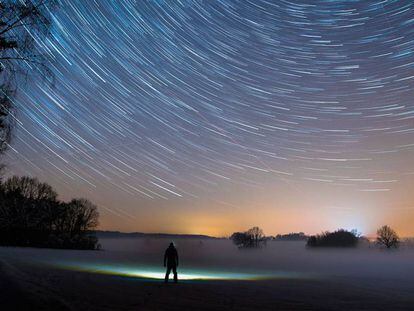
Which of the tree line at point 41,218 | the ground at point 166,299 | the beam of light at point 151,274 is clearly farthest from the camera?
the tree line at point 41,218

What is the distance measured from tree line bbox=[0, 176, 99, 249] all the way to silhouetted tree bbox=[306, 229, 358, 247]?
3661 inches

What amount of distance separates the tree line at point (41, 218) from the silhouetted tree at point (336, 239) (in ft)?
305

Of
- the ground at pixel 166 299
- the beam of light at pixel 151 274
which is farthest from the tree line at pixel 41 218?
the ground at pixel 166 299

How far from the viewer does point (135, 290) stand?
1614 cm

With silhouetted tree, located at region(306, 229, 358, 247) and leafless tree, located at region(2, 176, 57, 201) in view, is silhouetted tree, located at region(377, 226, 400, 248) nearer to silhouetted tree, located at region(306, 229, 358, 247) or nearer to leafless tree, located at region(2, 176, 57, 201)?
silhouetted tree, located at region(306, 229, 358, 247)

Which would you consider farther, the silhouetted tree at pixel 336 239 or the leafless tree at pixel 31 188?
the silhouetted tree at pixel 336 239

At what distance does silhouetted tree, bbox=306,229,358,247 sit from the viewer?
161500mm

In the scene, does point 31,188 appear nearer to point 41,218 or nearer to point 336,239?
point 41,218

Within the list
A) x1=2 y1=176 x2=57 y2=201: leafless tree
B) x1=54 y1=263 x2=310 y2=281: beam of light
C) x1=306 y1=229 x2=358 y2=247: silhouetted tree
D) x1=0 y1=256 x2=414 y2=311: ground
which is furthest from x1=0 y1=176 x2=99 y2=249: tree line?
x1=306 y1=229 x2=358 y2=247: silhouetted tree

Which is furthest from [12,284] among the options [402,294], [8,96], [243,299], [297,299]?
[402,294]

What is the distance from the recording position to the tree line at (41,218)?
7306cm

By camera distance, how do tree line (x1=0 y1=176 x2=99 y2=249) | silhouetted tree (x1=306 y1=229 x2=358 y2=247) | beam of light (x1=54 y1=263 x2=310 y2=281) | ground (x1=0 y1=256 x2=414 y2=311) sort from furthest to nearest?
silhouetted tree (x1=306 y1=229 x2=358 y2=247)
tree line (x1=0 y1=176 x2=99 y2=249)
beam of light (x1=54 y1=263 x2=310 y2=281)
ground (x1=0 y1=256 x2=414 y2=311)

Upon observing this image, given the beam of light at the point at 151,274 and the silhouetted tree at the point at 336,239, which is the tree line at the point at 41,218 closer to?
the beam of light at the point at 151,274

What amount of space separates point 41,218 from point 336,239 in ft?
374
